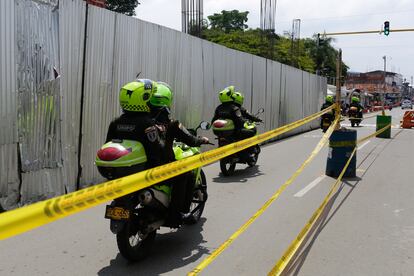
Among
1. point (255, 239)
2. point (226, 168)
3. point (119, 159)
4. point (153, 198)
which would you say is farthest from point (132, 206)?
point (226, 168)

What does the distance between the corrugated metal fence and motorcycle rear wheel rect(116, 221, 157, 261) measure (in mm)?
2544

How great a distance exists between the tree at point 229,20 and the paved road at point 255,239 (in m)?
67.9

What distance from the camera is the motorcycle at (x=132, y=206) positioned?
4.36 meters

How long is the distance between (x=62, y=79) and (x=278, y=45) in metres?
51.4

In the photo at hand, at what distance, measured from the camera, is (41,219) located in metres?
2.07

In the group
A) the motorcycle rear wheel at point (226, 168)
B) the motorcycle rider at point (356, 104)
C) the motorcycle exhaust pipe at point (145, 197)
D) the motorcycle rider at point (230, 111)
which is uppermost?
the motorcycle rider at point (356, 104)

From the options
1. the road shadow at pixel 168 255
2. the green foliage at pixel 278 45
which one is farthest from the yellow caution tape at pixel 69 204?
the green foliage at pixel 278 45

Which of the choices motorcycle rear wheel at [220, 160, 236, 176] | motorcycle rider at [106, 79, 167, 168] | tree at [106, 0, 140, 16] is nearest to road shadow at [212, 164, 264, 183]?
motorcycle rear wheel at [220, 160, 236, 176]

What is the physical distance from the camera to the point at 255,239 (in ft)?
18.0

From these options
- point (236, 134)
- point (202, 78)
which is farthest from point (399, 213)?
point (202, 78)

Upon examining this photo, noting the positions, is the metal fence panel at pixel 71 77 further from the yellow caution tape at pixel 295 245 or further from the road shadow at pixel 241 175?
the yellow caution tape at pixel 295 245

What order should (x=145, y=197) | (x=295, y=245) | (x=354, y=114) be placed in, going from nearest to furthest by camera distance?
1. (x=145, y=197)
2. (x=295, y=245)
3. (x=354, y=114)

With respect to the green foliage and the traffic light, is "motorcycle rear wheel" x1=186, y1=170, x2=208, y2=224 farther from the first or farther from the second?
the green foliage

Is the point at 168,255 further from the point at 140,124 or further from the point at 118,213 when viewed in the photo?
the point at 140,124
